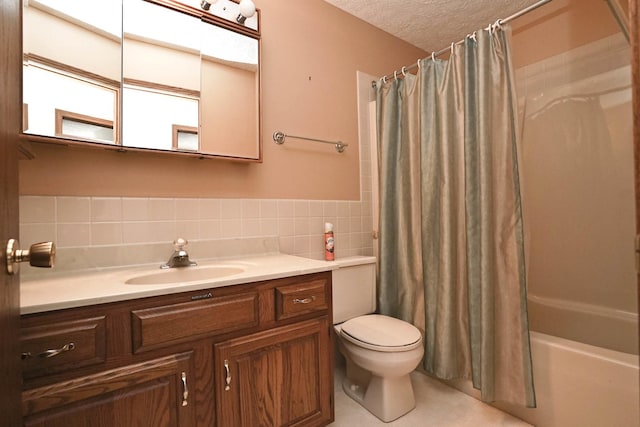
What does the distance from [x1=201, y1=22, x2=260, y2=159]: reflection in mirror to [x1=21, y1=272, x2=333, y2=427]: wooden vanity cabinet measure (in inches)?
31.3

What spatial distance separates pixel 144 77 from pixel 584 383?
7.79ft

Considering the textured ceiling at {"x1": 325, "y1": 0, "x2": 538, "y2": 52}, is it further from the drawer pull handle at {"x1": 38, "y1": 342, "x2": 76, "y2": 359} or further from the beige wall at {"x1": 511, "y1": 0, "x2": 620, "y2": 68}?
the drawer pull handle at {"x1": 38, "y1": 342, "x2": 76, "y2": 359}

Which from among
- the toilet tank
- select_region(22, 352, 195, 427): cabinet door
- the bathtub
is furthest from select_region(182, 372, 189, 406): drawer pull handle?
the bathtub

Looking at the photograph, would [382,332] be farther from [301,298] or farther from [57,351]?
[57,351]

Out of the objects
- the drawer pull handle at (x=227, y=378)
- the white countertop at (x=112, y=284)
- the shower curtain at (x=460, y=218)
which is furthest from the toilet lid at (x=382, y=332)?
the drawer pull handle at (x=227, y=378)

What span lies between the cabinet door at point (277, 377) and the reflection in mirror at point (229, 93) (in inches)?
36.9

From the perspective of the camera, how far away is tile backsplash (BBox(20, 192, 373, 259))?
119 centimetres

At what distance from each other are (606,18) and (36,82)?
9.34 ft

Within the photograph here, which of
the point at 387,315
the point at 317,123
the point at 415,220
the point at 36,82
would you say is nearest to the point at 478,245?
the point at 415,220

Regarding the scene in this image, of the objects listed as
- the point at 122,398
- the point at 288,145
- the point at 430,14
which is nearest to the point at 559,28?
the point at 430,14

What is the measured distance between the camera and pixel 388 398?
152 centimetres

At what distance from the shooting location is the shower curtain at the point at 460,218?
1.41 meters

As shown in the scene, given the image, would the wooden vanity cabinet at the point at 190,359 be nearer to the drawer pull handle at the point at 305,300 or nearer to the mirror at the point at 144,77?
A: the drawer pull handle at the point at 305,300

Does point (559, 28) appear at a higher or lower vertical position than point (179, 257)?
higher
